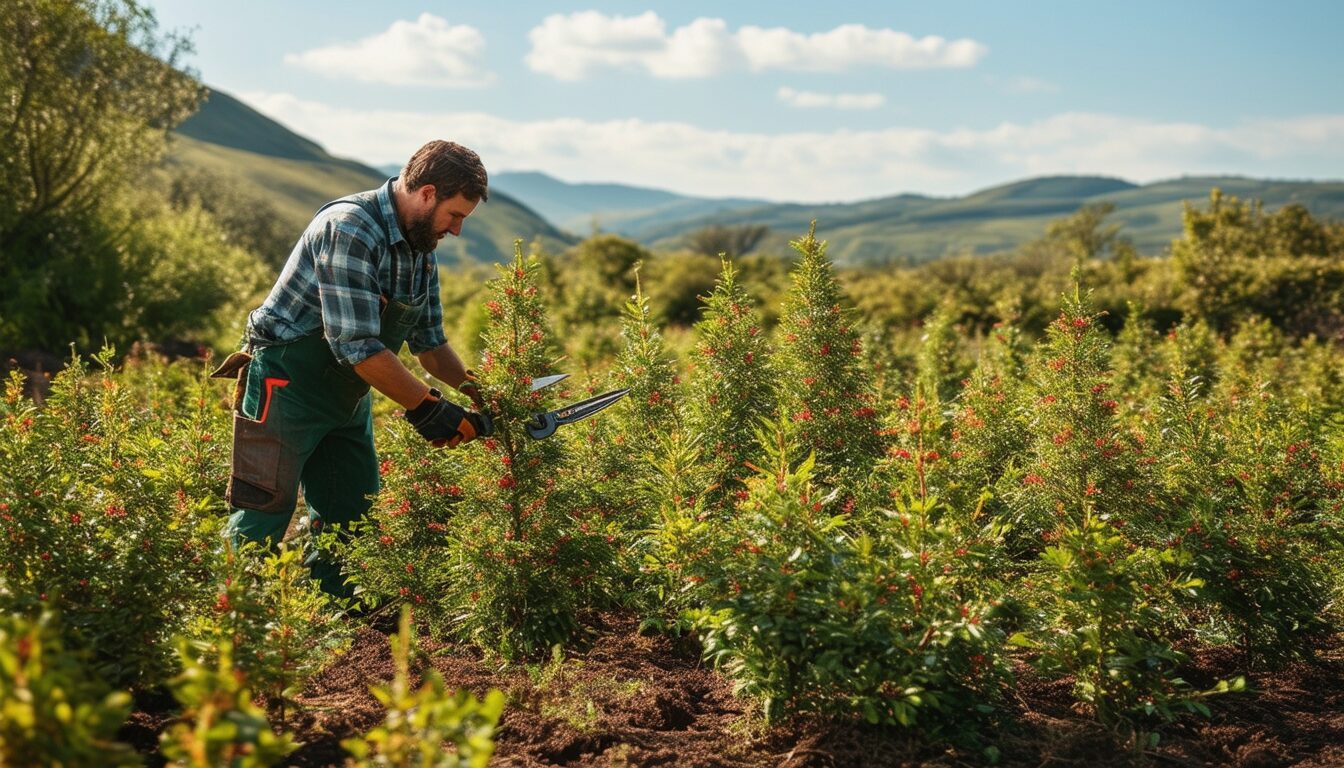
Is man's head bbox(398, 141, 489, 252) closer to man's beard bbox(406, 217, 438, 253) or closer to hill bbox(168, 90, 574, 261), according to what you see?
man's beard bbox(406, 217, 438, 253)

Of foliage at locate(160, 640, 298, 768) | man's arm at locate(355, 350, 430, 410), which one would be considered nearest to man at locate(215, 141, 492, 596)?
man's arm at locate(355, 350, 430, 410)

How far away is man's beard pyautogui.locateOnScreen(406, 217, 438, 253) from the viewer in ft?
13.5

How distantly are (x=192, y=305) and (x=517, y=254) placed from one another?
1749 cm

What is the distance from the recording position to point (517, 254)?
4.10m

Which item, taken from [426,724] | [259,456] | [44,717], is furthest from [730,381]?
[44,717]

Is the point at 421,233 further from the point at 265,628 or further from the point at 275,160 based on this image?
the point at 275,160

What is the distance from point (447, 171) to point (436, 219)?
0.25 m

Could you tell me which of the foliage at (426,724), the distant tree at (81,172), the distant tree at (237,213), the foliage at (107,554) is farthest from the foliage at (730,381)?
the distant tree at (237,213)

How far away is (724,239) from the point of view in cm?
8825

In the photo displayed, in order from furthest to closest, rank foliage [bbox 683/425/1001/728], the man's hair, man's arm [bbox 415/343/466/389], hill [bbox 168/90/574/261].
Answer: hill [bbox 168/90/574/261] → man's arm [bbox 415/343/466/389] → the man's hair → foliage [bbox 683/425/1001/728]

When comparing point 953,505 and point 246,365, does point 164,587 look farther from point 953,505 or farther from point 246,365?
point 953,505

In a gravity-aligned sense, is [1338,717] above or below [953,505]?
below

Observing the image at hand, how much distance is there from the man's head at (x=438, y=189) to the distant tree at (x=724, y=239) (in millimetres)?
67307

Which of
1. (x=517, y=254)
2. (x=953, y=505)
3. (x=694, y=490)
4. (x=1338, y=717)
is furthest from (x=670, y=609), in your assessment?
(x=1338, y=717)
